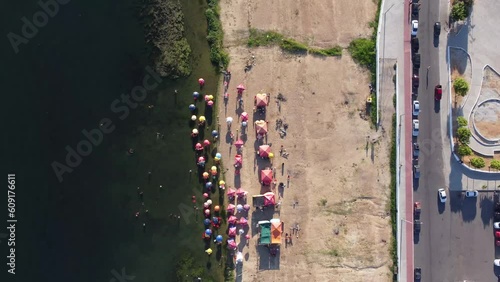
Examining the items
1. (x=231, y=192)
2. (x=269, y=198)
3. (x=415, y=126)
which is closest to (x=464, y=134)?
(x=415, y=126)

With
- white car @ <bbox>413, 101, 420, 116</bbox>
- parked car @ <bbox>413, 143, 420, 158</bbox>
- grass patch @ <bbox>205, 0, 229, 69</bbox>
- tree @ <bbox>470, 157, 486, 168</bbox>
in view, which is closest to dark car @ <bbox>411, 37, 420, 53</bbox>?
white car @ <bbox>413, 101, 420, 116</bbox>

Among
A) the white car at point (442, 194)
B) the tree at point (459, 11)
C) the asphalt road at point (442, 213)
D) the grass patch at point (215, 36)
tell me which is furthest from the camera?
the grass patch at point (215, 36)

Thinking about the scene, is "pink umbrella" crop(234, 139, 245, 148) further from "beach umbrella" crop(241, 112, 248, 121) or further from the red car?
the red car

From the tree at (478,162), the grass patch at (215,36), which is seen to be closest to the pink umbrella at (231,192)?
the grass patch at (215,36)

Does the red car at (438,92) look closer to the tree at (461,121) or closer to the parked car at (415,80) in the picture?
the parked car at (415,80)

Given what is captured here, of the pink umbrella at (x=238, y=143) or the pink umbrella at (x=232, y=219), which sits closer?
the pink umbrella at (x=232, y=219)

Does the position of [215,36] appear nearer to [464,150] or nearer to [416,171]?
[416,171]
